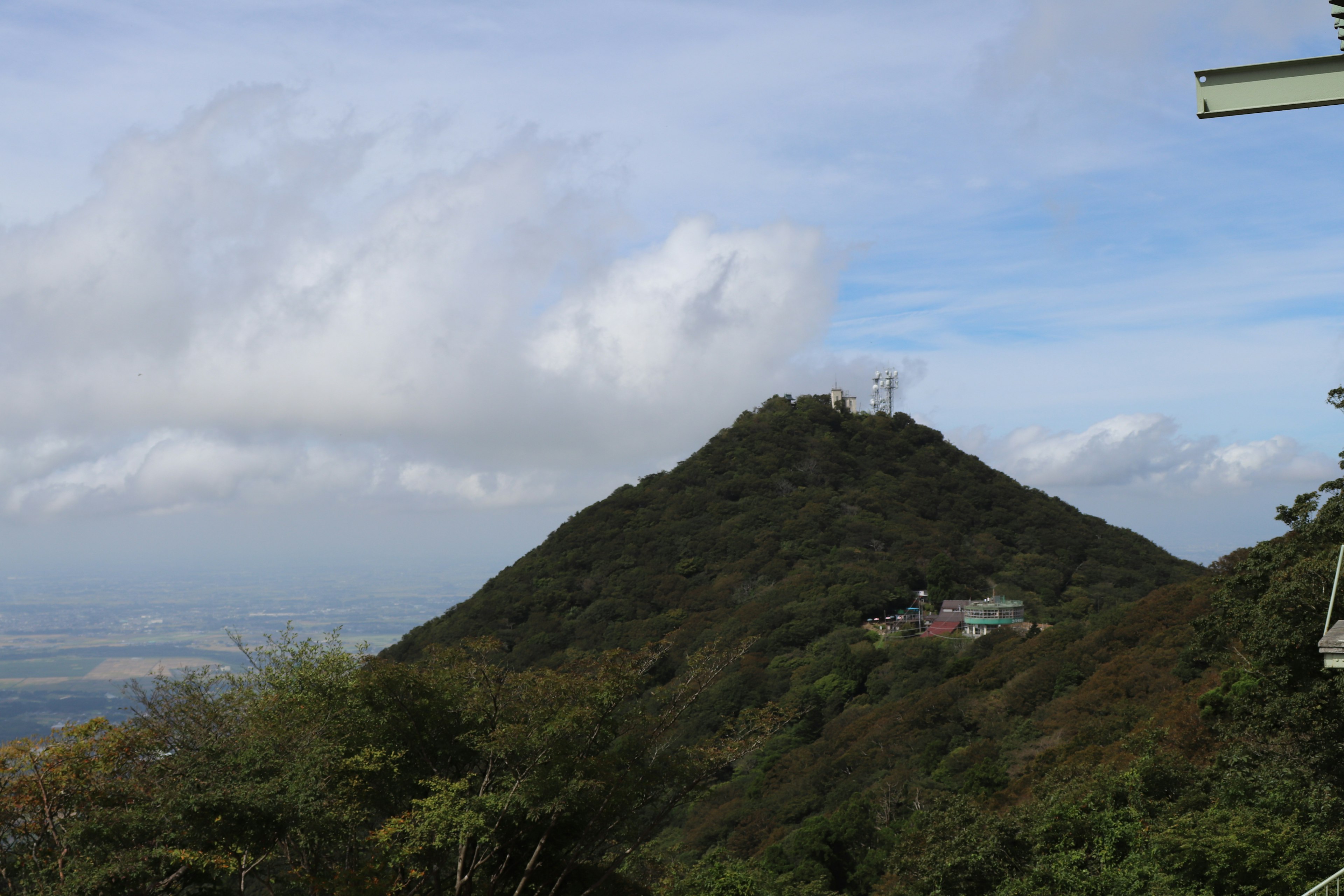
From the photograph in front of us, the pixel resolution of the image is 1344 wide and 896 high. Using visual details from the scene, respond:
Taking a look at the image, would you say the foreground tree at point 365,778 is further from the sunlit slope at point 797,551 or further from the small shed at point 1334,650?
the sunlit slope at point 797,551

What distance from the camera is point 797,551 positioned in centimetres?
6312

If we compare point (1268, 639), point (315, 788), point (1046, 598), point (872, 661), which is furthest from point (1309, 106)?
point (1046, 598)

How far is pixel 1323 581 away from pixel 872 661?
34037 millimetres

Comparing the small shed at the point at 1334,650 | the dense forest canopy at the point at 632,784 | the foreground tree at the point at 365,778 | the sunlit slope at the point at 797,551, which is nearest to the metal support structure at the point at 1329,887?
the small shed at the point at 1334,650

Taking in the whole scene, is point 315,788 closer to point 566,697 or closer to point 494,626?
point 566,697

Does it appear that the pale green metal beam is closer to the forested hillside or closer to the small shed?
the small shed

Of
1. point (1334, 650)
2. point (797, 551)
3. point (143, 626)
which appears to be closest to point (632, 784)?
point (1334, 650)

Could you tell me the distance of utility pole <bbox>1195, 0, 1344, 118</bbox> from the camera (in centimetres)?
322

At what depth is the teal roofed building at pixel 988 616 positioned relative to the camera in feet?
161

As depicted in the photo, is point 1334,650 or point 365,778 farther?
point 365,778

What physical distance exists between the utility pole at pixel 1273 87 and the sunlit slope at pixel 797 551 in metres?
40.7

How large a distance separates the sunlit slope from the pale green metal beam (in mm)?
40715

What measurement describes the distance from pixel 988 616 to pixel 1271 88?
50.4 m

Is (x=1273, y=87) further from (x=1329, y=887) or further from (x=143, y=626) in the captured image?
(x=143, y=626)
